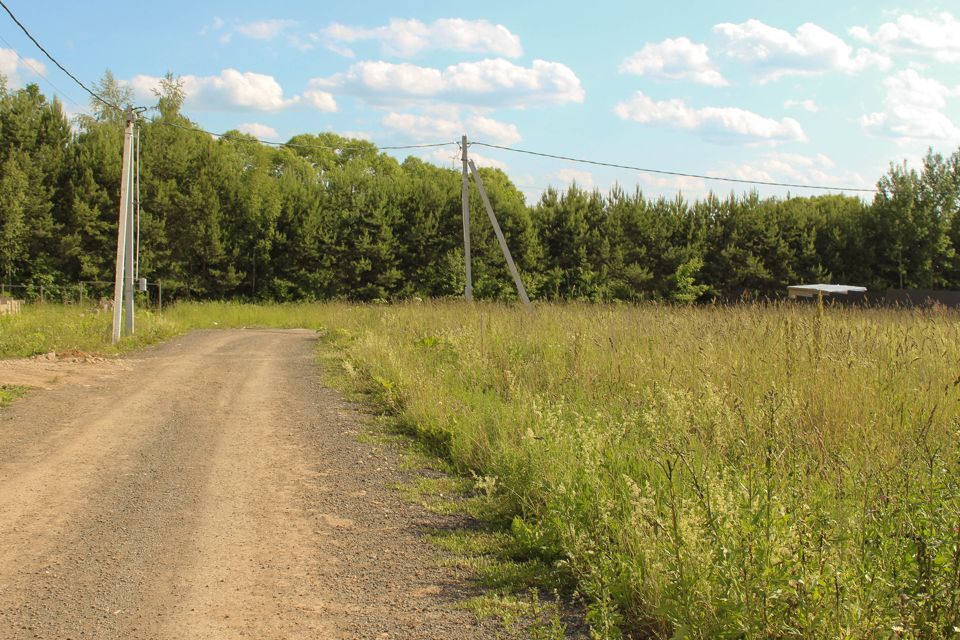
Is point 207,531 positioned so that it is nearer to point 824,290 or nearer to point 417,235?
point 824,290

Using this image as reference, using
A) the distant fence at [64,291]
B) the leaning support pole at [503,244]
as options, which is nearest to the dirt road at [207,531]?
the leaning support pole at [503,244]

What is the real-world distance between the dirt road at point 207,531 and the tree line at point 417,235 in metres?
26.1

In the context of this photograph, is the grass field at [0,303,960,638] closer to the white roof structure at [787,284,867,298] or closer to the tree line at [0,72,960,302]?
the white roof structure at [787,284,867,298]

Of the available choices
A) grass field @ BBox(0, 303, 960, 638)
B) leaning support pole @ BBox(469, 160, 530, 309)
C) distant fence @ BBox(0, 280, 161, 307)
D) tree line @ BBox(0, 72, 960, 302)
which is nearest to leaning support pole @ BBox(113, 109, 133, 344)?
leaning support pole @ BBox(469, 160, 530, 309)

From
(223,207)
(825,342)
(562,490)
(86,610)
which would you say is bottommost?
(86,610)

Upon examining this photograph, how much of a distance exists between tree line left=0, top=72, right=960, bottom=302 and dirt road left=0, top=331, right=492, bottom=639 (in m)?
26.1

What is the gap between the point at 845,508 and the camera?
12.9 feet

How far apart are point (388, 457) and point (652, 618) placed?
405 centimetres

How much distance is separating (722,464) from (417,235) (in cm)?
3192

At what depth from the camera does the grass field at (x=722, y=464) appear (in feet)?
10.7

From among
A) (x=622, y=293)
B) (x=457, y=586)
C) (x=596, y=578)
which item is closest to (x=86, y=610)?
(x=457, y=586)

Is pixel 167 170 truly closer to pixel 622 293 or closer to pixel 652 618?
pixel 622 293

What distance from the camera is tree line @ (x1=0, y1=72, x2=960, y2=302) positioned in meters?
33.8

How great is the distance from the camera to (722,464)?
15.5 feet
